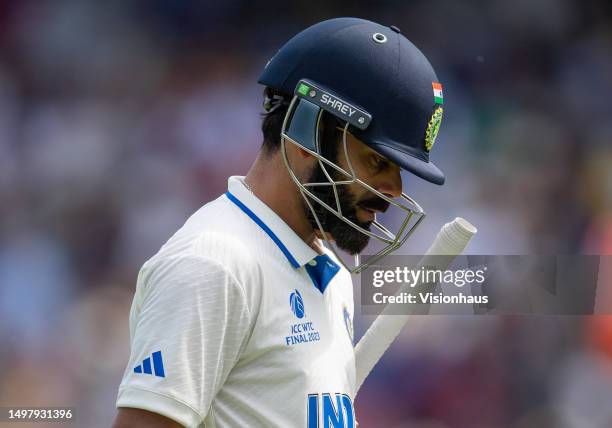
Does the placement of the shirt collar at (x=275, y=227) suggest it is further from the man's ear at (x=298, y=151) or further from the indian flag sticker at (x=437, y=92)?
the indian flag sticker at (x=437, y=92)

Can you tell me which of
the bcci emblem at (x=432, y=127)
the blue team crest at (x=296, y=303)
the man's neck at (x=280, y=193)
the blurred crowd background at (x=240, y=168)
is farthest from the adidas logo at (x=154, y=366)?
the blurred crowd background at (x=240, y=168)

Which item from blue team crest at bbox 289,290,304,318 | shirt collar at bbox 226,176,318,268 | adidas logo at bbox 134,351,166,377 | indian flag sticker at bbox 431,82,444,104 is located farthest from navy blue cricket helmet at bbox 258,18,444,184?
adidas logo at bbox 134,351,166,377

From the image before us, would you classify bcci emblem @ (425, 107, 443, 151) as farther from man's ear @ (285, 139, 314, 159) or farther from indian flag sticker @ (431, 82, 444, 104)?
man's ear @ (285, 139, 314, 159)

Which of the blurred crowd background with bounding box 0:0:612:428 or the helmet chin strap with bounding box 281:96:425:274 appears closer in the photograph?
the helmet chin strap with bounding box 281:96:425:274

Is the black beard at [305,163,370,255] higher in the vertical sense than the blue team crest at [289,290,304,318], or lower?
higher

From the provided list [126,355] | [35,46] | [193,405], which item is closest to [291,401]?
[193,405]

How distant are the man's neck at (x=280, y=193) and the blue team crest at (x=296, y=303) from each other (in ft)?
0.41

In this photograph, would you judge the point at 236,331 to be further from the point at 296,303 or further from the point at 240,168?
the point at 240,168

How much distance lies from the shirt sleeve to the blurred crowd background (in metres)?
2.73

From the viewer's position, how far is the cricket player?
1.13 m

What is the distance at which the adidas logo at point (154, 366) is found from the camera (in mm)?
1110

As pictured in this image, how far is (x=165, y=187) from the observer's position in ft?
13.5

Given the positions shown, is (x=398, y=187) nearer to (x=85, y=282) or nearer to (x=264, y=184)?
(x=264, y=184)

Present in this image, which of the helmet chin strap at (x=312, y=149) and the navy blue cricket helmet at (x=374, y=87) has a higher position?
the navy blue cricket helmet at (x=374, y=87)
